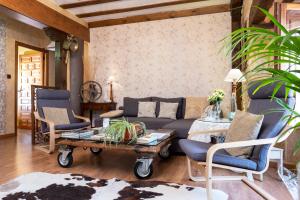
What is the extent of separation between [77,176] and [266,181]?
2.00 m

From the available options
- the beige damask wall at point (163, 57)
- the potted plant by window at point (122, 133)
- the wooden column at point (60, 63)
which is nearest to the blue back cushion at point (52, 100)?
the wooden column at point (60, 63)

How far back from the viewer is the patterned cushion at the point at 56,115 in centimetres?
380

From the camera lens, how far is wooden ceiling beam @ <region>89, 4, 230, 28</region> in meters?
4.64

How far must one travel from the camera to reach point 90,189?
207cm

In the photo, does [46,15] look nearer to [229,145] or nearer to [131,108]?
[131,108]

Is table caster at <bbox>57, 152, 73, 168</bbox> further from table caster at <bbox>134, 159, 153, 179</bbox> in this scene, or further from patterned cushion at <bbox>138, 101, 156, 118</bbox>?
patterned cushion at <bbox>138, 101, 156, 118</bbox>

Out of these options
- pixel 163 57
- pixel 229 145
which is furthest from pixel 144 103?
pixel 229 145

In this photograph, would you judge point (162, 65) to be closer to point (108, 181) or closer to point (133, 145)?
point (133, 145)

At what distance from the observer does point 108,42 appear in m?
5.51

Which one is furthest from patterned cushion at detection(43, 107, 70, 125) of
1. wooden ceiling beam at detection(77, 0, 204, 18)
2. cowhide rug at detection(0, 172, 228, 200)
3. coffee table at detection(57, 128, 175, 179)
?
wooden ceiling beam at detection(77, 0, 204, 18)

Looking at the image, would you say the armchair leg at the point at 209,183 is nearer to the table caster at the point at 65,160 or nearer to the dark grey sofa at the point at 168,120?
the dark grey sofa at the point at 168,120

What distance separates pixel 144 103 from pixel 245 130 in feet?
8.96

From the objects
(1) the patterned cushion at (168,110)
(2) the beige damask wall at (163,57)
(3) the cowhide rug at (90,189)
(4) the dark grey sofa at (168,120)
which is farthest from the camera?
(2) the beige damask wall at (163,57)

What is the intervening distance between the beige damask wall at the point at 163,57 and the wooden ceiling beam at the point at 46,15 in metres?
0.52
